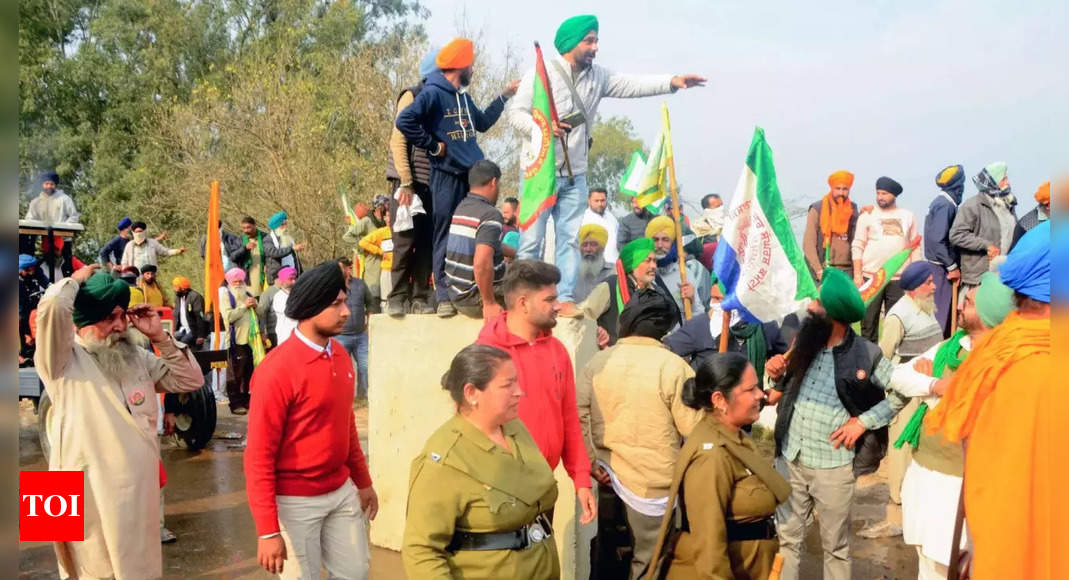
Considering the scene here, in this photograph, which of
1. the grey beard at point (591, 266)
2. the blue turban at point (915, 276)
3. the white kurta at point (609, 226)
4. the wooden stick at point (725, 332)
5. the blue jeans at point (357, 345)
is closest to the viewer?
the wooden stick at point (725, 332)

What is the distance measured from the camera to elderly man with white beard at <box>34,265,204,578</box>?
4309 mm

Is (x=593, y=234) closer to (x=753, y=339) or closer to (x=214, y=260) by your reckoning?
(x=753, y=339)

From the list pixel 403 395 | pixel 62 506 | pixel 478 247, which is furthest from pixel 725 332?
pixel 62 506

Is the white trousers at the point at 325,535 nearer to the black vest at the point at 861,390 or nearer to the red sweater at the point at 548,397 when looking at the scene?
the red sweater at the point at 548,397

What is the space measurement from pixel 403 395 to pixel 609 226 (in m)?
5.23

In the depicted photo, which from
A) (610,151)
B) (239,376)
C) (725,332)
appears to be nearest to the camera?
(725,332)

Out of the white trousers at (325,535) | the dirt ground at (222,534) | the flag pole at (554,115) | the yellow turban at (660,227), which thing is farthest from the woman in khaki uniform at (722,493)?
the yellow turban at (660,227)

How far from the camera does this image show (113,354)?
15.6 ft

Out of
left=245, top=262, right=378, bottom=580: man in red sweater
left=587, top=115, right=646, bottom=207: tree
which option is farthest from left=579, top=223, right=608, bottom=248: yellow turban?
left=587, top=115, right=646, bottom=207: tree

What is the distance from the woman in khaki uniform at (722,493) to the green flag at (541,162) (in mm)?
2596

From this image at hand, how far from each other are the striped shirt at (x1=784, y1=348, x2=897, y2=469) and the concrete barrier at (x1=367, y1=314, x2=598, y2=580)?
4.31ft

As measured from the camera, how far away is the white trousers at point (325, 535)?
4191 millimetres

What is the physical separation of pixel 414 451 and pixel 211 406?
4933 millimetres

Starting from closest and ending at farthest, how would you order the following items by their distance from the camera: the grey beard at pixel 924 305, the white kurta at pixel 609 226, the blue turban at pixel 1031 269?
the blue turban at pixel 1031 269, the grey beard at pixel 924 305, the white kurta at pixel 609 226
